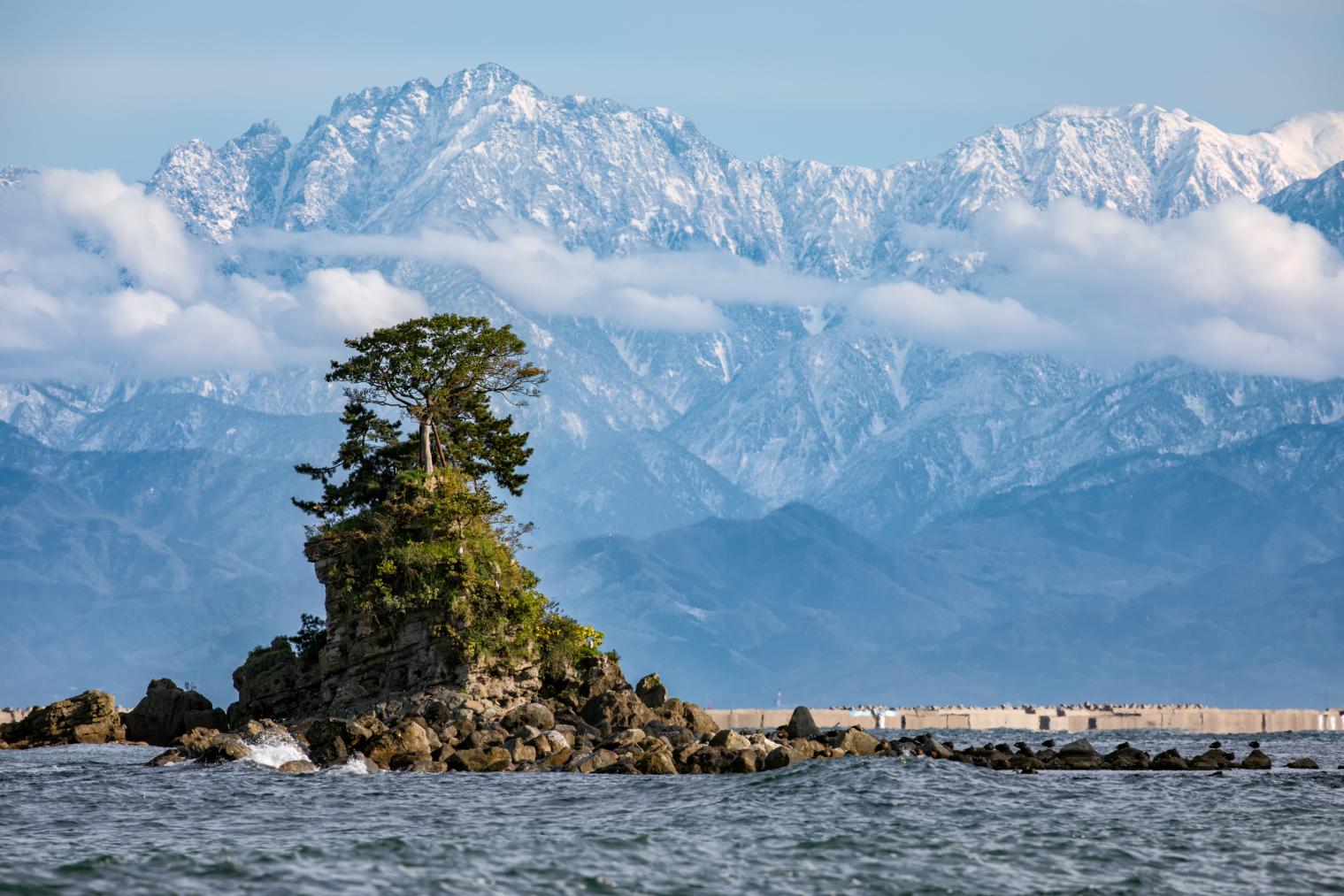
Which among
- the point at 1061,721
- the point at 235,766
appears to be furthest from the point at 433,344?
the point at 1061,721

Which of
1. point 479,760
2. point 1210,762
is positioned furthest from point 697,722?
point 1210,762

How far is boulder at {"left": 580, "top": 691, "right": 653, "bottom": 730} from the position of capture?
93.1 m

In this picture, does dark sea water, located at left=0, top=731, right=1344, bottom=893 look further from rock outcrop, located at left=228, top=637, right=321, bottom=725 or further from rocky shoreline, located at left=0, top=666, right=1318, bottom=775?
rock outcrop, located at left=228, top=637, right=321, bottom=725

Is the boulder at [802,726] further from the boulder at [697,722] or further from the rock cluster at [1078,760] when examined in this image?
the rock cluster at [1078,760]

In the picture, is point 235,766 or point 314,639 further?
point 314,639

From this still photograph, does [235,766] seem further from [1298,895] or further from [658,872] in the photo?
[1298,895]

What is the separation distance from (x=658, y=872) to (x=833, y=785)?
2022cm

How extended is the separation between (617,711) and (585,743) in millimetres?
9820

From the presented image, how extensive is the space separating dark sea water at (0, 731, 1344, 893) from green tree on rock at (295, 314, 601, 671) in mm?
21686

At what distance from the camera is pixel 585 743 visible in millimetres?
84125

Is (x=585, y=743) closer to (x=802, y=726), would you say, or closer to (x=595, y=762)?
(x=595, y=762)

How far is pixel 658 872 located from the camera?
44.2 meters

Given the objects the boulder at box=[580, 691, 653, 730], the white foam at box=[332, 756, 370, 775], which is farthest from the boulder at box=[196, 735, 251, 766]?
the boulder at box=[580, 691, 653, 730]

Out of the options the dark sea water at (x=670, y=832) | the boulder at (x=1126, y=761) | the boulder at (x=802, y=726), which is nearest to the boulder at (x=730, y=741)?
the dark sea water at (x=670, y=832)
